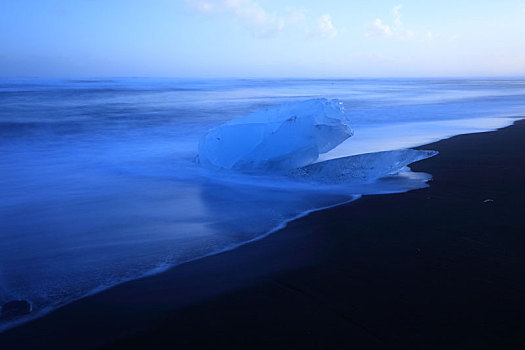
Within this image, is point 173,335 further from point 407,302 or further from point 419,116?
point 419,116

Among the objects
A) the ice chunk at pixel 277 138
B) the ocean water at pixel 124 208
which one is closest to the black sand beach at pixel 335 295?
the ocean water at pixel 124 208

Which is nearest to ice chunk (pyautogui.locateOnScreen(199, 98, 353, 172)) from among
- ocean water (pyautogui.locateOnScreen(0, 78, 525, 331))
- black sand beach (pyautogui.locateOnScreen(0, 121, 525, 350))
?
ocean water (pyautogui.locateOnScreen(0, 78, 525, 331))

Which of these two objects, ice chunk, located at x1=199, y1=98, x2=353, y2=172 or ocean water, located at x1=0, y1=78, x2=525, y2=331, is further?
ice chunk, located at x1=199, y1=98, x2=353, y2=172

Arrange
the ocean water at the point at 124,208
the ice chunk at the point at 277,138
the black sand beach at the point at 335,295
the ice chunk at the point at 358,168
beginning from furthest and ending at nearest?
the ice chunk at the point at 277,138
the ice chunk at the point at 358,168
the ocean water at the point at 124,208
the black sand beach at the point at 335,295

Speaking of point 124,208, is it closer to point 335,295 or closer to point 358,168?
A: point 335,295

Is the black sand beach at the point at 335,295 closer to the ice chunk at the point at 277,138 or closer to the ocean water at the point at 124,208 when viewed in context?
the ocean water at the point at 124,208

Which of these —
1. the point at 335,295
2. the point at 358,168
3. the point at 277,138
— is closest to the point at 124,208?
the point at 277,138

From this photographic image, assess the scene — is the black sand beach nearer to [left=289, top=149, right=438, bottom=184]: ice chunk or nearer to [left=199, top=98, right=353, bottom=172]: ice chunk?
[left=289, top=149, right=438, bottom=184]: ice chunk
